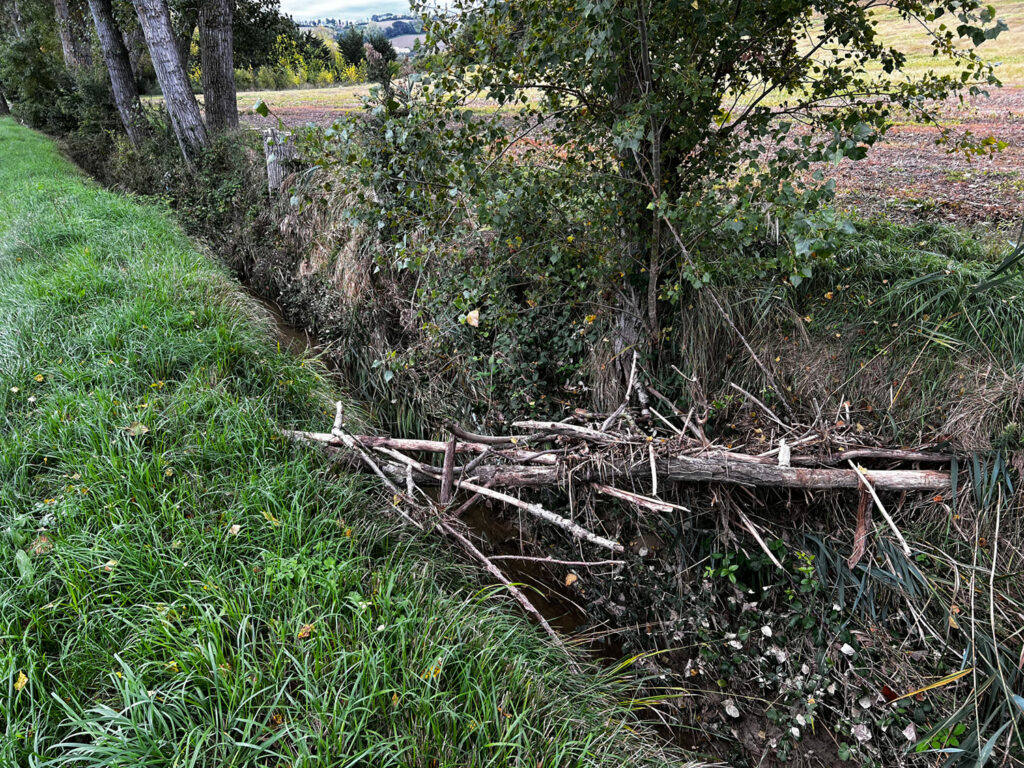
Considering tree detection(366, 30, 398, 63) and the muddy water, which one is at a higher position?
tree detection(366, 30, 398, 63)

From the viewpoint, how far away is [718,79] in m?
2.99

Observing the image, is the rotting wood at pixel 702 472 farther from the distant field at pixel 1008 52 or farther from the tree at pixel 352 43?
the tree at pixel 352 43

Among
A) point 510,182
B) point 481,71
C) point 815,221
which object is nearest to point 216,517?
point 510,182

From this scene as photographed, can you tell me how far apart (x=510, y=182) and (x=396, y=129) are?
0.75 metres

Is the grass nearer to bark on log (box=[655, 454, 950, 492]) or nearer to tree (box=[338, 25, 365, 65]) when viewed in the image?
bark on log (box=[655, 454, 950, 492])

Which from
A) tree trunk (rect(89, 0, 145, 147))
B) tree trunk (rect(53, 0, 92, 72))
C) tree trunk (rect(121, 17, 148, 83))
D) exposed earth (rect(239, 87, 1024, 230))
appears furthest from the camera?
tree trunk (rect(53, 0, 92, 72))

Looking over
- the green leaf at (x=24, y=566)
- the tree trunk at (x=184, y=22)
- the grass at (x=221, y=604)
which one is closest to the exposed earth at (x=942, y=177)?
the grass at (x=221, y=604)

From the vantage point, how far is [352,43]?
108 ft

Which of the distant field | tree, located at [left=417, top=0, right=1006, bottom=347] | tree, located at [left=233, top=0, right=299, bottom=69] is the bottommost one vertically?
tree, located at [left=417, top=0, right=1006, bottom=347]

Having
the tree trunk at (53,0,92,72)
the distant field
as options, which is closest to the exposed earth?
the distant field

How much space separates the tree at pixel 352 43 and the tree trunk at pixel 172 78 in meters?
28.1

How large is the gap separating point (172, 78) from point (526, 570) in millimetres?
9032

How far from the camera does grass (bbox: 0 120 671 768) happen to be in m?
1.83

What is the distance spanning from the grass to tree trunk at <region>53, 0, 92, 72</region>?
1722cm
